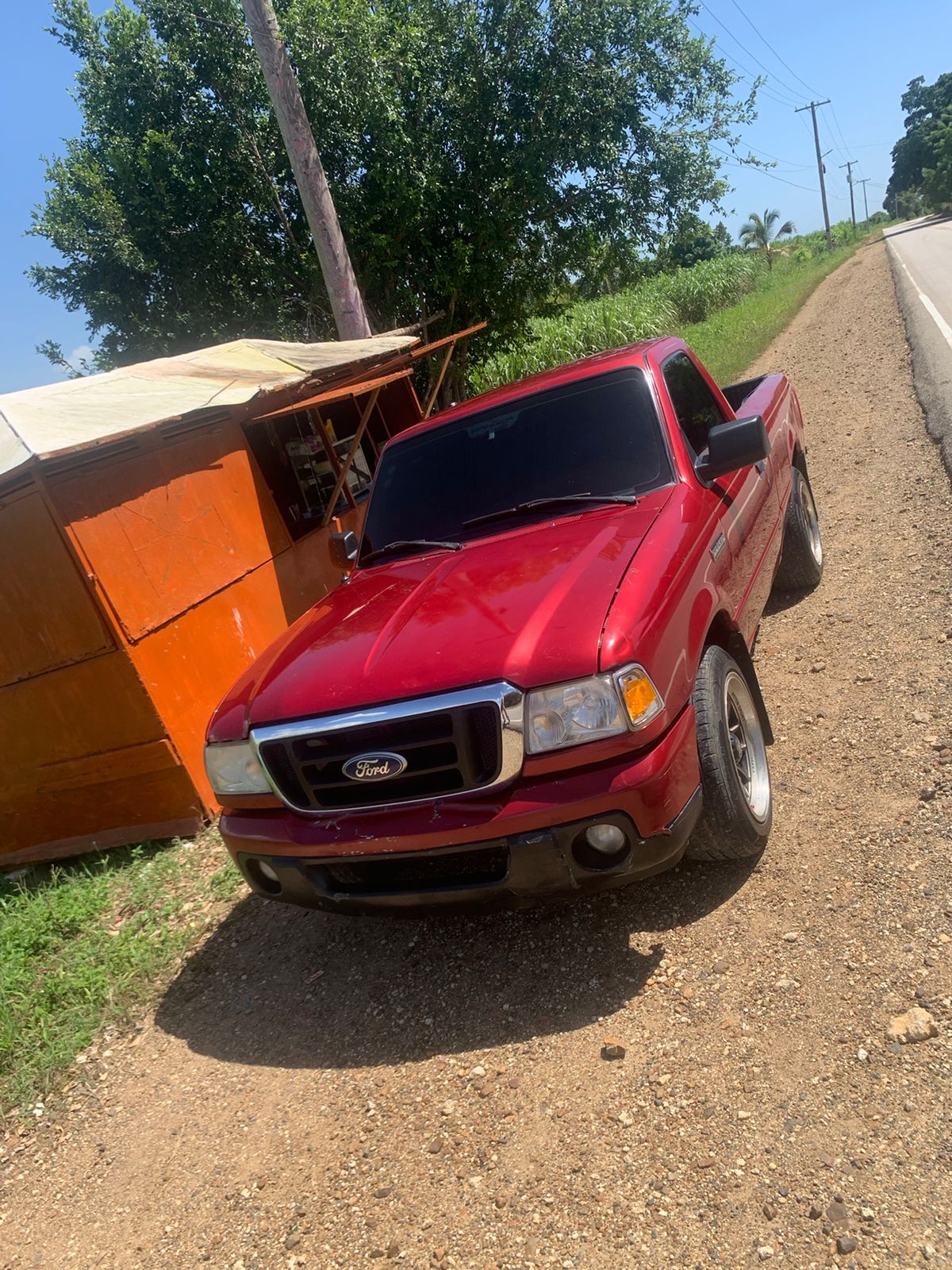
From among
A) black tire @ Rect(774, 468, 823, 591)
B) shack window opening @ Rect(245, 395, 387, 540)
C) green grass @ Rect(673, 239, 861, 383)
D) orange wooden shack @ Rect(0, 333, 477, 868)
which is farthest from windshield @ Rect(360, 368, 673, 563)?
green grass @ Rect(673, 239, 861, 383)

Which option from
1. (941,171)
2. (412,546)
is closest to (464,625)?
(412,546)

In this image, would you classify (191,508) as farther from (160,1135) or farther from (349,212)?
(349,212)

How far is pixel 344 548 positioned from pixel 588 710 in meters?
2.05

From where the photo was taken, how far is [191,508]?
5.83 metres

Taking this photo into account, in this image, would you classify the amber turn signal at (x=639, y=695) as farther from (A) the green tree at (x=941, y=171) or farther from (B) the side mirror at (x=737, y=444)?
(A) the green tree at (x=941, y=171)

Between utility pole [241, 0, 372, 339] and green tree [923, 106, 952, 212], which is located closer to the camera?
utility pole [241, 0, 372, 339]

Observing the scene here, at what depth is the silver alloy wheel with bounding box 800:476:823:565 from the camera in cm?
542

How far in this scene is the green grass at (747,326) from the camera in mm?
16031

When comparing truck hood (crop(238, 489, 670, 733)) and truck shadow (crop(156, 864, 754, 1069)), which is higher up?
truck hood (crop(238, 489, 670, 733))

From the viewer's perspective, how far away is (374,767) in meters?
2.65

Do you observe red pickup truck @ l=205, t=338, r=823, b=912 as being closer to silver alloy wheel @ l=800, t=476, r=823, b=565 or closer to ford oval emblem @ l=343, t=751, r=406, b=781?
ford oval emblem @ l=343, t=751, r=406, b=781

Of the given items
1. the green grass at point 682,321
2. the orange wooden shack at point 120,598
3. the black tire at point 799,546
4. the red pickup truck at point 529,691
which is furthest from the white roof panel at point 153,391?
the green grass at point 682,321

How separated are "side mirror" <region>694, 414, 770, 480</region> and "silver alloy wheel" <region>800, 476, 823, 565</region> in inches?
83.8

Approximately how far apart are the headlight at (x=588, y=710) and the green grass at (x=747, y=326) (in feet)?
41.5
